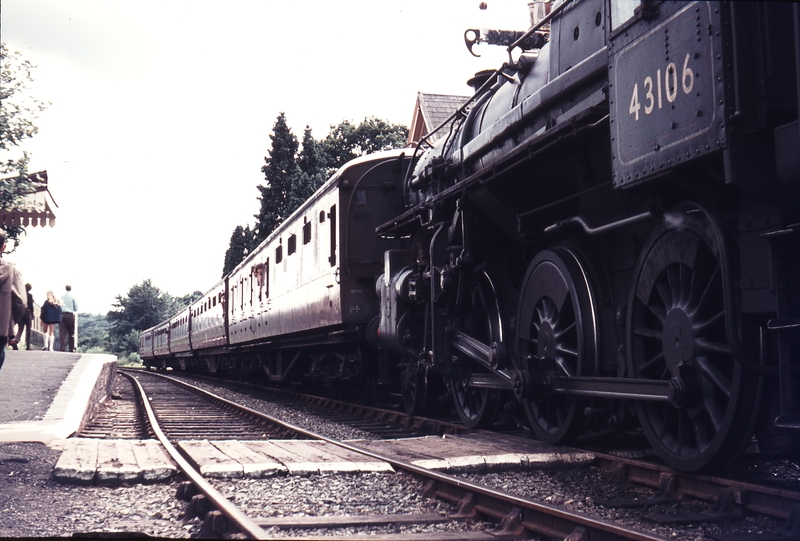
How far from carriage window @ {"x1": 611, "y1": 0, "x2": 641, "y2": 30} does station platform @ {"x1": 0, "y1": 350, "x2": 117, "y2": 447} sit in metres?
5.09

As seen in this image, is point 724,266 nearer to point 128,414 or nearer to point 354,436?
point 354,436

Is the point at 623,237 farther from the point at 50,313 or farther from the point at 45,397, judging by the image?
the point at 50,313

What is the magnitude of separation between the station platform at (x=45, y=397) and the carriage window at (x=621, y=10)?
201 inches

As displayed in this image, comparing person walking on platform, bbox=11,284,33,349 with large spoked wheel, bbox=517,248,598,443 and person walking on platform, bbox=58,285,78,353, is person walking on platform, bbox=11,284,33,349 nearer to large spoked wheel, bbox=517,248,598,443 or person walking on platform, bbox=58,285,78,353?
person walking on platform, bbox=58,285,78,353

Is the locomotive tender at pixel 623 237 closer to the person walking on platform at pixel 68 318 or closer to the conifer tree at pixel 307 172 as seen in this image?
the person walking on platform at pixel 68 318

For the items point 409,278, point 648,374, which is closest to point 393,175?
point 409,278

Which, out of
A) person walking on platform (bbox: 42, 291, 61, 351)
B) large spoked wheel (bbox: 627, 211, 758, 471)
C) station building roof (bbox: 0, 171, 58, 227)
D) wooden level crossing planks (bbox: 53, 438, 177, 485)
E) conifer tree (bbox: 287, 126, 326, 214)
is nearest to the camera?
large spoked wheel (bbox: 627, 211, 758, 471)

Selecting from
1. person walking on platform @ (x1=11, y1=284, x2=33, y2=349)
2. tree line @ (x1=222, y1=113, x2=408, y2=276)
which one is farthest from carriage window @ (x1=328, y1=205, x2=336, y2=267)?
tree line @ (x1=222, y1=113, x2=408, y2=276)

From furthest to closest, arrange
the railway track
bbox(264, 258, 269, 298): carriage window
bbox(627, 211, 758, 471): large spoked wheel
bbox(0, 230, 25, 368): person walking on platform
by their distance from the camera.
A: bbox(264, 258, 269, 298): carriage window
bbox(0, 230, 25, 368): person walking on platform
bbox(627, 211, 758, 471): large spoked wheel
the railway track

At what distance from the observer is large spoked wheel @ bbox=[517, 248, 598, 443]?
17.6 ft

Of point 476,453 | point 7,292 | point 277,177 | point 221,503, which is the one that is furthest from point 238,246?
point 221,503

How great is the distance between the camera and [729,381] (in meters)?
3.97

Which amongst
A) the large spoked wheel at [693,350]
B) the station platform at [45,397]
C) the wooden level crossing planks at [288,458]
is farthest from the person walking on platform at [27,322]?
the large spoked wheel at [693,350]

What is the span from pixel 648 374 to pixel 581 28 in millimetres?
2297
